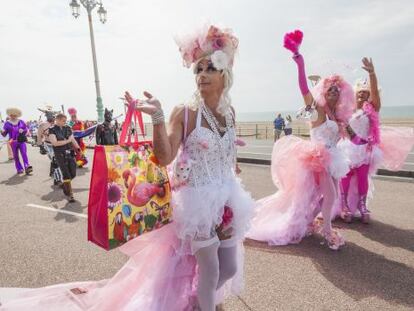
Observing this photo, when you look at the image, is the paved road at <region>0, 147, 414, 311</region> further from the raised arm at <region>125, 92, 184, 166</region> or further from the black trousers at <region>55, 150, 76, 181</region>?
the raised arm at <region>125, 92, 184, 166</region>

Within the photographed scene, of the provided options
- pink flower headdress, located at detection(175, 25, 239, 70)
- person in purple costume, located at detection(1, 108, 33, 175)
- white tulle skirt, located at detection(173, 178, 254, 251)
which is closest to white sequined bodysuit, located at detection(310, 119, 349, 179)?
white tulle skirt, located at detection(173, 178, 254, 251)

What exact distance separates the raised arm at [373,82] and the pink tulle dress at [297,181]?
1.19 m

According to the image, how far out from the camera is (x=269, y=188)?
7.26 meters

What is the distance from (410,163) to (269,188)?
16.2ft

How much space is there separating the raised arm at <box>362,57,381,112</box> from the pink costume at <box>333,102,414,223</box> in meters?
0.08

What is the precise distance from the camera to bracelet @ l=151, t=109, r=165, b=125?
194 centimetres

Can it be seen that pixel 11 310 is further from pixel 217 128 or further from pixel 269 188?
pixel 269 188

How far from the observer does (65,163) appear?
21.9 feet

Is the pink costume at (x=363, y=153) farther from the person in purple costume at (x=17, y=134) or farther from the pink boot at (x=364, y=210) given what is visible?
the person in purple costume at (x=17, y=134)

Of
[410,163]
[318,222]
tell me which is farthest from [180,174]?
[410,163]

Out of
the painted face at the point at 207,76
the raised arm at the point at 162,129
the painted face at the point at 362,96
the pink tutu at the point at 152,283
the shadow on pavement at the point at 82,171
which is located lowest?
the shadow on pavement at the point at 82,171

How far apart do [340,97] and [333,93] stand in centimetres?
11

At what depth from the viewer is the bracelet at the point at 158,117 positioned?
1.94m

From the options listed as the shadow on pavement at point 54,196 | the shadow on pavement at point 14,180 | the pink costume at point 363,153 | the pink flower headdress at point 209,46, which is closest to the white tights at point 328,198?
the pink costume at point 363,153
